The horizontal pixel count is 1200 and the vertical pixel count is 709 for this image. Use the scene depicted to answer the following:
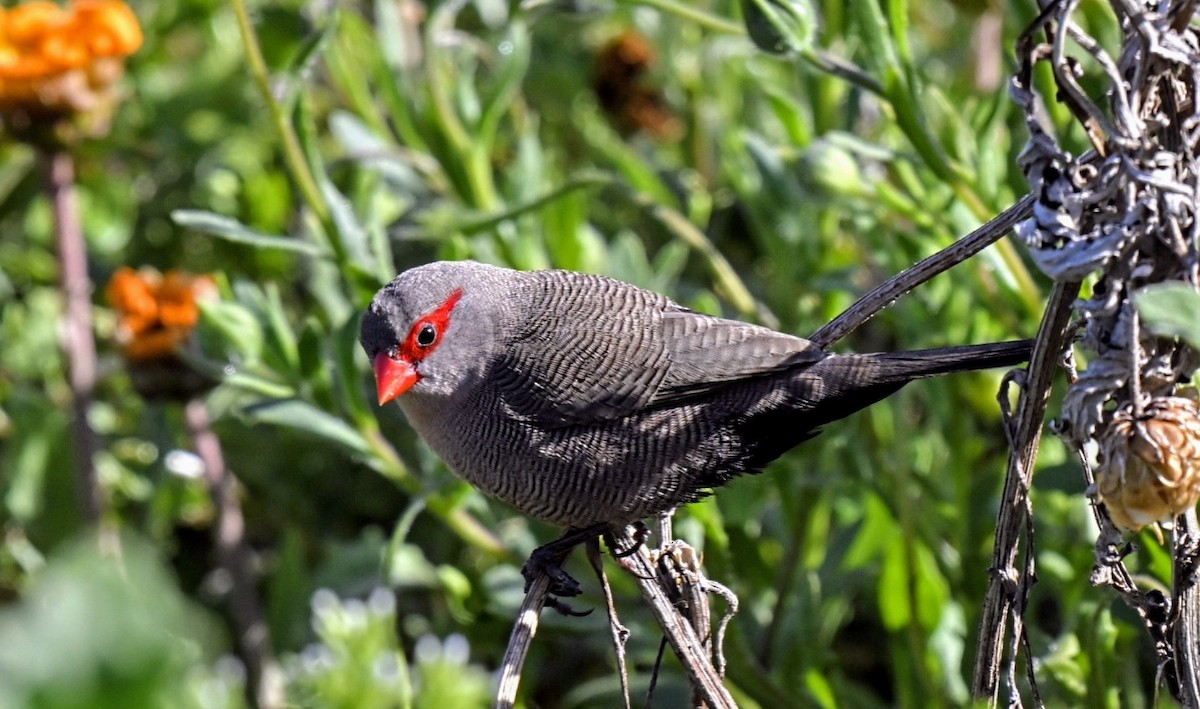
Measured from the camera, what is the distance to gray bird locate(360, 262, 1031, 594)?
89.1 inches

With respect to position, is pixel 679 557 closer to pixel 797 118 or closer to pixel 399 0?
pixel 797 118

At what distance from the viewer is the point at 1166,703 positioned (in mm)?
2221

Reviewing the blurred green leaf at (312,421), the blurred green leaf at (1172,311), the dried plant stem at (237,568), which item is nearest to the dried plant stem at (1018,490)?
the blurred green leaf at (1172,311)

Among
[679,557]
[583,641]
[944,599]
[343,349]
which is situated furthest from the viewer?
[583,641]

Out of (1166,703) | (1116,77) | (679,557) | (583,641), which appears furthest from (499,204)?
(1116,77)

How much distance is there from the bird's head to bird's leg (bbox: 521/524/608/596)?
429 millimetres

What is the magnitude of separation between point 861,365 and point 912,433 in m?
1.15

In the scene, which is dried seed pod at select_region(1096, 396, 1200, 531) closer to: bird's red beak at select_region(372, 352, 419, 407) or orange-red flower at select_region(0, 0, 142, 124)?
bird's red beak at select_region(372, 352, 419, 407)

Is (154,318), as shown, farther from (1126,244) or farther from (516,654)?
(1126,244)

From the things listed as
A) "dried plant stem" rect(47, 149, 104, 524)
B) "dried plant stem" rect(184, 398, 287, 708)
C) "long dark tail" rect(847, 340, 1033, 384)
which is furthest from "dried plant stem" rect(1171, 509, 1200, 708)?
"dried plant stem" rect(47, 149, 104, 524)

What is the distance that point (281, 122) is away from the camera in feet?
9.04

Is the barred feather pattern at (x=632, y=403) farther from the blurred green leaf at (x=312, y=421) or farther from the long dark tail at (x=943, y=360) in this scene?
the blurred green leaf at (x=312, y=421)

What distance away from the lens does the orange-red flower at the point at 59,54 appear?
3547mm

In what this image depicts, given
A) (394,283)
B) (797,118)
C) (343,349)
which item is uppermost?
(797,118)
